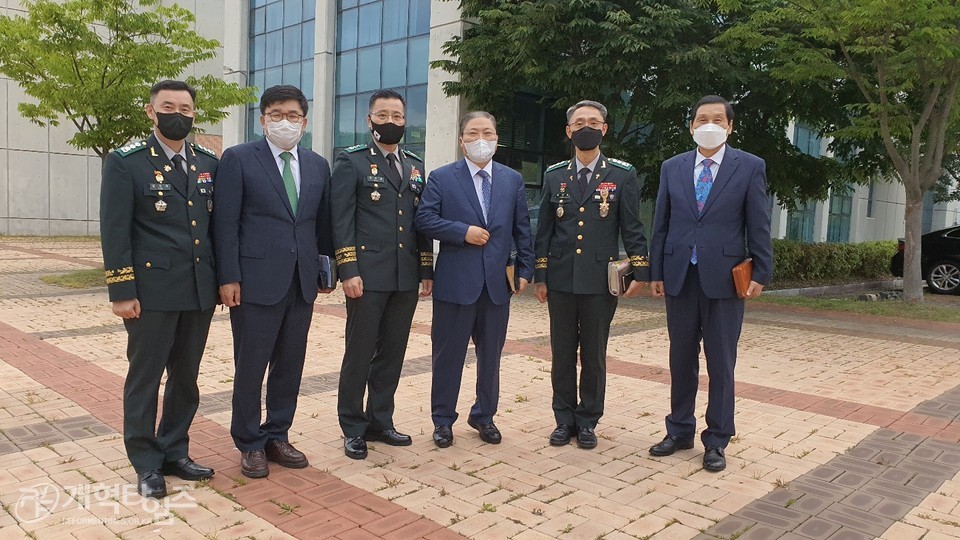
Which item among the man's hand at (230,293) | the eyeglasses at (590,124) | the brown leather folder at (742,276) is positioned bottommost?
the man's hand at (230,293)

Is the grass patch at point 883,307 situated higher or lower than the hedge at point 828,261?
lower

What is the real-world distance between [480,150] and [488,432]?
5.75 feet

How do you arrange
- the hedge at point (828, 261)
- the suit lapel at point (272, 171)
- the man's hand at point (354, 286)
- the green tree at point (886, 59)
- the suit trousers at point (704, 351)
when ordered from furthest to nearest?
the hedge at point (828, 261) < the green tree at point (886, 59) < the suit trousers at point (704, 351) < the man's hand at point (354, 286) < the suit lapel at point (272, 171)

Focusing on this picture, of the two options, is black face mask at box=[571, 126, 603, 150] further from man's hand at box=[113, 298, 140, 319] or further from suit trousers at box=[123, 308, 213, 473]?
man's hand at box=[113, 298, 140, 319]

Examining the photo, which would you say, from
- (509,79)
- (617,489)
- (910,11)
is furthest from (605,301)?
(509,79)

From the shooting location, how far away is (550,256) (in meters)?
4.72

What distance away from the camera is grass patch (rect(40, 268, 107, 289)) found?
Answer: 1261 cm

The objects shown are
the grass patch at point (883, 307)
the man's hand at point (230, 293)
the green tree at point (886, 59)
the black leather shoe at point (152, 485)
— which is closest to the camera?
the black leather shoe at point (152, 485)

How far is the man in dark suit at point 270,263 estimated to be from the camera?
12.9 ft

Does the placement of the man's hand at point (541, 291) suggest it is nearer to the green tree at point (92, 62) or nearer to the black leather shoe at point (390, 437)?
the black leather shoe at point (390, 437)

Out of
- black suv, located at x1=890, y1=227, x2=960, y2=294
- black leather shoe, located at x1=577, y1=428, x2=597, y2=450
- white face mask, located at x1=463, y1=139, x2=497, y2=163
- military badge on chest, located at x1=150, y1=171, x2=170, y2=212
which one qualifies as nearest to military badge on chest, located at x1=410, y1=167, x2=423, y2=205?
white face mask, located at x1=463, y1=139, x2=497, y2=163

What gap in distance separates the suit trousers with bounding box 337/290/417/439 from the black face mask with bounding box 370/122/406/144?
889 millimetres

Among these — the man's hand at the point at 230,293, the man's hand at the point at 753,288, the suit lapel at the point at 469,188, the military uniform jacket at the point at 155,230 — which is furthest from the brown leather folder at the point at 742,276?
the military uniform jacket at the point at 155,230

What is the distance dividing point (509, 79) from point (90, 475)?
441 inches
